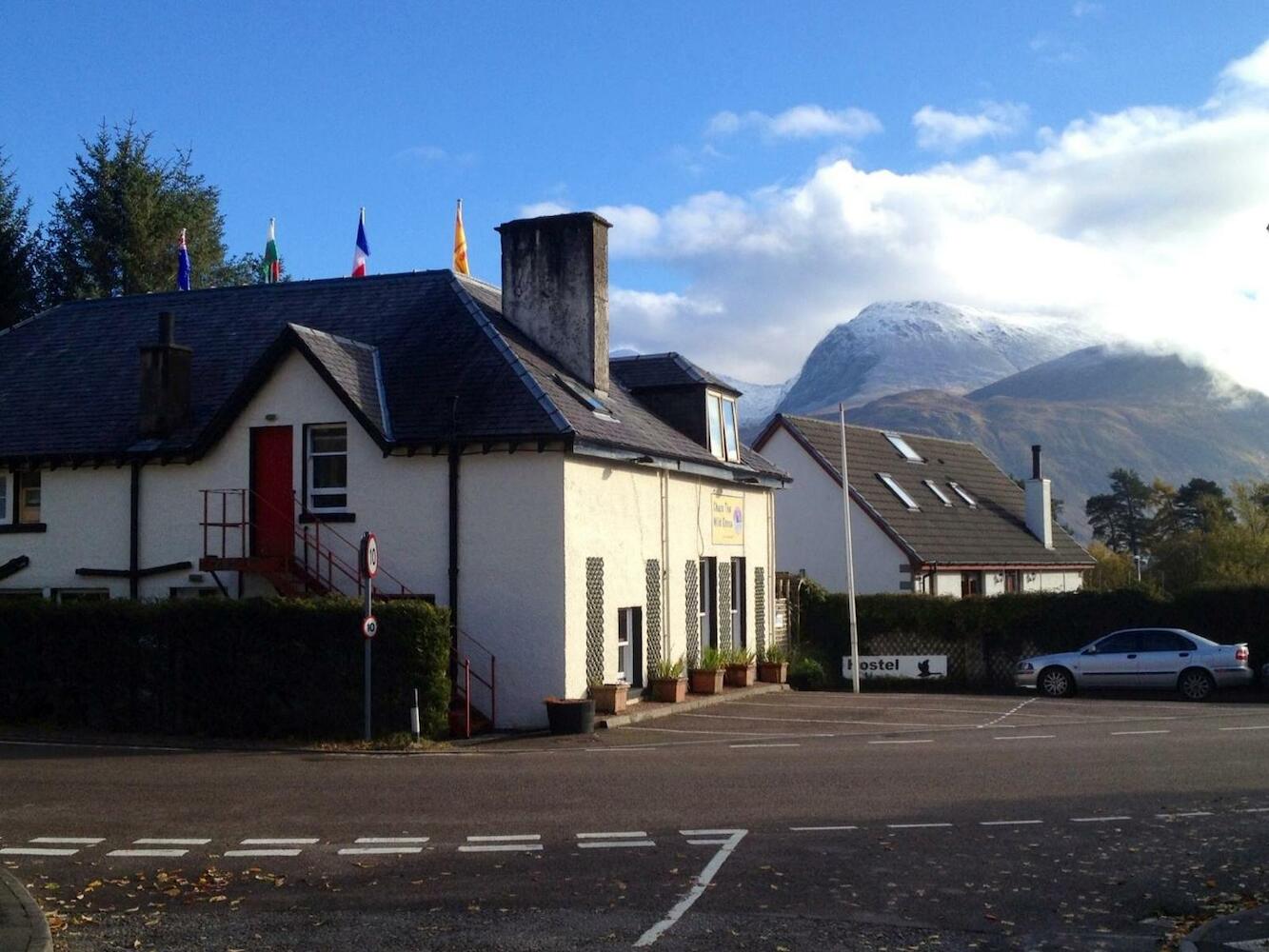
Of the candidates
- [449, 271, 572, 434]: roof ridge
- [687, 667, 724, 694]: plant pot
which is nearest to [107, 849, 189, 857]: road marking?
[449, 271, 572, 434]: roof ridge

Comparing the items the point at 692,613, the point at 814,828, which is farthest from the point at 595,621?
the point at 814,828

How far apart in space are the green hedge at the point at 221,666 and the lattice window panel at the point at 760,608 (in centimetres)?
1223

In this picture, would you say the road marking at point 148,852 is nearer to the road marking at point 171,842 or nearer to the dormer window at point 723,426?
the road marking at point 171,842

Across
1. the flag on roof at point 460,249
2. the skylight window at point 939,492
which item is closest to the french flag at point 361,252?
the flag on roof at point 460,249

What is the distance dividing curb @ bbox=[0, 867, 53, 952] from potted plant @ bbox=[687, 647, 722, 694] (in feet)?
59.4

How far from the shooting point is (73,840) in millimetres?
12438

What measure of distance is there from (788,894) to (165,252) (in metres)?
43.1

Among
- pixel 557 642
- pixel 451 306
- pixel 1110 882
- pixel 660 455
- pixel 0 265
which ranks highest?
pixel 0 265

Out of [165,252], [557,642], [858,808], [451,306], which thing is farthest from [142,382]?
[165,252]

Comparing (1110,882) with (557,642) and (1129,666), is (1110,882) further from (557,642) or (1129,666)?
(1129,666)

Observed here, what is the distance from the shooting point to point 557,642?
22.5 meters

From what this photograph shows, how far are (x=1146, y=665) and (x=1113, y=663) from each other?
676mm

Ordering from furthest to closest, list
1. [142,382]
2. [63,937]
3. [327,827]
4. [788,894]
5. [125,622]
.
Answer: [142,382] < [125,622] < [327,827] < [788,894] < [63,937]

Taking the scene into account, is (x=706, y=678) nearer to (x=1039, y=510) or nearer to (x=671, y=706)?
(x=671, y=706)
